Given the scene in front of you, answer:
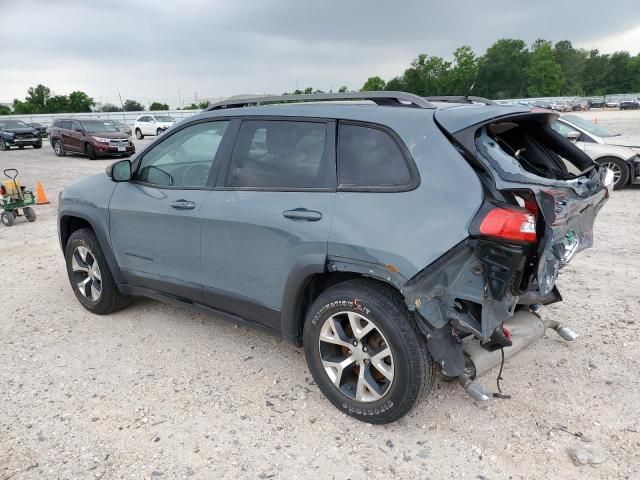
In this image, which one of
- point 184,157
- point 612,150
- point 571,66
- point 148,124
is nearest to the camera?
point 184,157

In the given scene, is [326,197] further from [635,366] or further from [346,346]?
[635,366]

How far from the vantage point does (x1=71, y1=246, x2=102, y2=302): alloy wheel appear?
4.52 metres

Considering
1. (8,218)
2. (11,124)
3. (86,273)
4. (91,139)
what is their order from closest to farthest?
(86,273)
(8,218)
(91,139)
(11,124)

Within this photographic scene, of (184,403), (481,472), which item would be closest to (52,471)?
(184,403)

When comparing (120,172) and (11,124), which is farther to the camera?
(11,124)

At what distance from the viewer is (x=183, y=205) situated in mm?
3656

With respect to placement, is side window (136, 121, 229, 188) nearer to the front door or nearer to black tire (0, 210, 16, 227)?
the front door

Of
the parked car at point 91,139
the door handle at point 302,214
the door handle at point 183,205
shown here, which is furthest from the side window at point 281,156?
the parked car at point 91,139

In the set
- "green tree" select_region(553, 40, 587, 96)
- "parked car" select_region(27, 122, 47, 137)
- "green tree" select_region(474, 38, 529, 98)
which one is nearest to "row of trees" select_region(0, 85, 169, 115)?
"parked car" select_region(27, 122, 47, 137)

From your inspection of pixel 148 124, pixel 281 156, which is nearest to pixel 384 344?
pixel 281 156

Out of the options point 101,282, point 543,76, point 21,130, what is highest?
point 543,76

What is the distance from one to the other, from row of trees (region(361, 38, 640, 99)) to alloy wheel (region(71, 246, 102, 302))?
90.2m

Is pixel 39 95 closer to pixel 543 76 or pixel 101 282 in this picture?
pixel 101 282

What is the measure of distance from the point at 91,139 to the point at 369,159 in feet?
63.6
